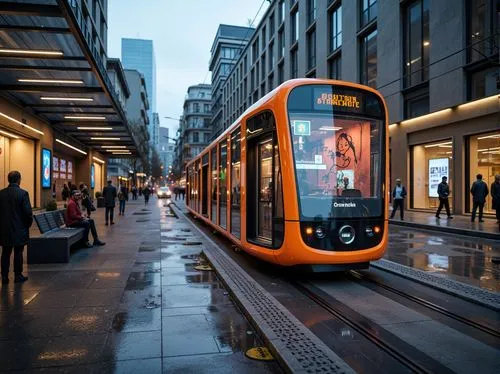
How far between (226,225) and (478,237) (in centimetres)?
795

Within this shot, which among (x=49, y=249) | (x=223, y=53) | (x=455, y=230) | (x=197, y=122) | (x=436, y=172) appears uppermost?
(x=223, y=53)

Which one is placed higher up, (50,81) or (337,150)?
(50,81)

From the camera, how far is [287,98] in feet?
23.4

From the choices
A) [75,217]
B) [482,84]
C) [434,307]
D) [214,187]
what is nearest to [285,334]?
[434,307]

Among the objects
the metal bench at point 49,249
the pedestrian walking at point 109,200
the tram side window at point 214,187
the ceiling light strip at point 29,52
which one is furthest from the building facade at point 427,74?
the pedestrian walking at point 109,200

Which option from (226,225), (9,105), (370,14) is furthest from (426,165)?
(9,105)

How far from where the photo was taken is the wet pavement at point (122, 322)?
390cm

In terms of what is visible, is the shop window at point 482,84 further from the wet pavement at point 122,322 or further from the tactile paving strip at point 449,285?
the wet pavement at point 122,322

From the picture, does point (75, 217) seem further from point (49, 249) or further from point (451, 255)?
point (451, 255)

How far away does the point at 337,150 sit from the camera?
7.27 metres

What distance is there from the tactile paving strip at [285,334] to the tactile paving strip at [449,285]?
2.64 m

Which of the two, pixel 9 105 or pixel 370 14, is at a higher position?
pixel 370 14

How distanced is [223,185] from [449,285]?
247 inches

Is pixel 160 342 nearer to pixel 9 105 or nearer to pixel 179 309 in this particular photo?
pixel 179 309
